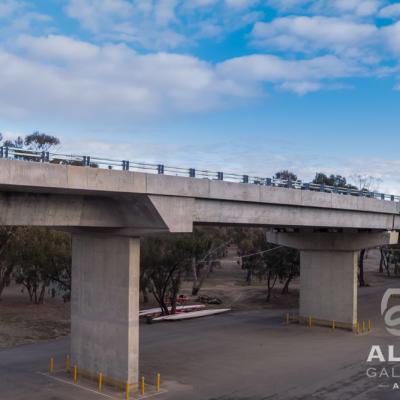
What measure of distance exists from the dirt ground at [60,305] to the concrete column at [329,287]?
11.0 metres

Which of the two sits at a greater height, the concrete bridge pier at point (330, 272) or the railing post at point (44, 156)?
the railing post at point (44, 156)

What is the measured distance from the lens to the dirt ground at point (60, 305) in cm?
3303

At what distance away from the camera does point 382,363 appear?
24500 millimetres

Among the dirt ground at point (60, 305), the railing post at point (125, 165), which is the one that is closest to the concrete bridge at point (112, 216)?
the railing post at point (125, 165)

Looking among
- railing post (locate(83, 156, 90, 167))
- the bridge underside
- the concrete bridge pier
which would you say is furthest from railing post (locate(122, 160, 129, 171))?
the concrete bridge pier

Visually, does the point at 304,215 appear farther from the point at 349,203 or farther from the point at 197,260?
the point at 197,260

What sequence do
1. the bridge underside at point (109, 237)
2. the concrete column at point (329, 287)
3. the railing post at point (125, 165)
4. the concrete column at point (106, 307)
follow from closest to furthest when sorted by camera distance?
1. the bridge underside at point (109, 237)
2. the railing post at point (125, 165)
3. the concrete column at point (106, 307)
4. the concrete column at point (329, 287)

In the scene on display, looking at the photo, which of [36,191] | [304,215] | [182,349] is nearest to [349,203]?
[304,215]

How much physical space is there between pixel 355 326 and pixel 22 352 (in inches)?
791

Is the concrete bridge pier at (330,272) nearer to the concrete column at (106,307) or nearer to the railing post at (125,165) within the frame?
the concrete column at (106,307)

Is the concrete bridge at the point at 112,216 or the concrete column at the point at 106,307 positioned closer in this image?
the concrete bridge at the point at 112,216

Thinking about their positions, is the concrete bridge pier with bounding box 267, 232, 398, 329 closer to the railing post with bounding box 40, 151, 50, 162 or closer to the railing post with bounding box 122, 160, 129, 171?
the railing post with bounding box 122, 160, 129, 171

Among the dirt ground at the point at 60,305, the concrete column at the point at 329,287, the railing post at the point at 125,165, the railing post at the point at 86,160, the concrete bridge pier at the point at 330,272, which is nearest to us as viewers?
the railing post at the point at 86,160

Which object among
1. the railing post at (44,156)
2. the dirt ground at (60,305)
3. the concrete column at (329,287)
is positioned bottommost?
the dirt ground at (60,305)
